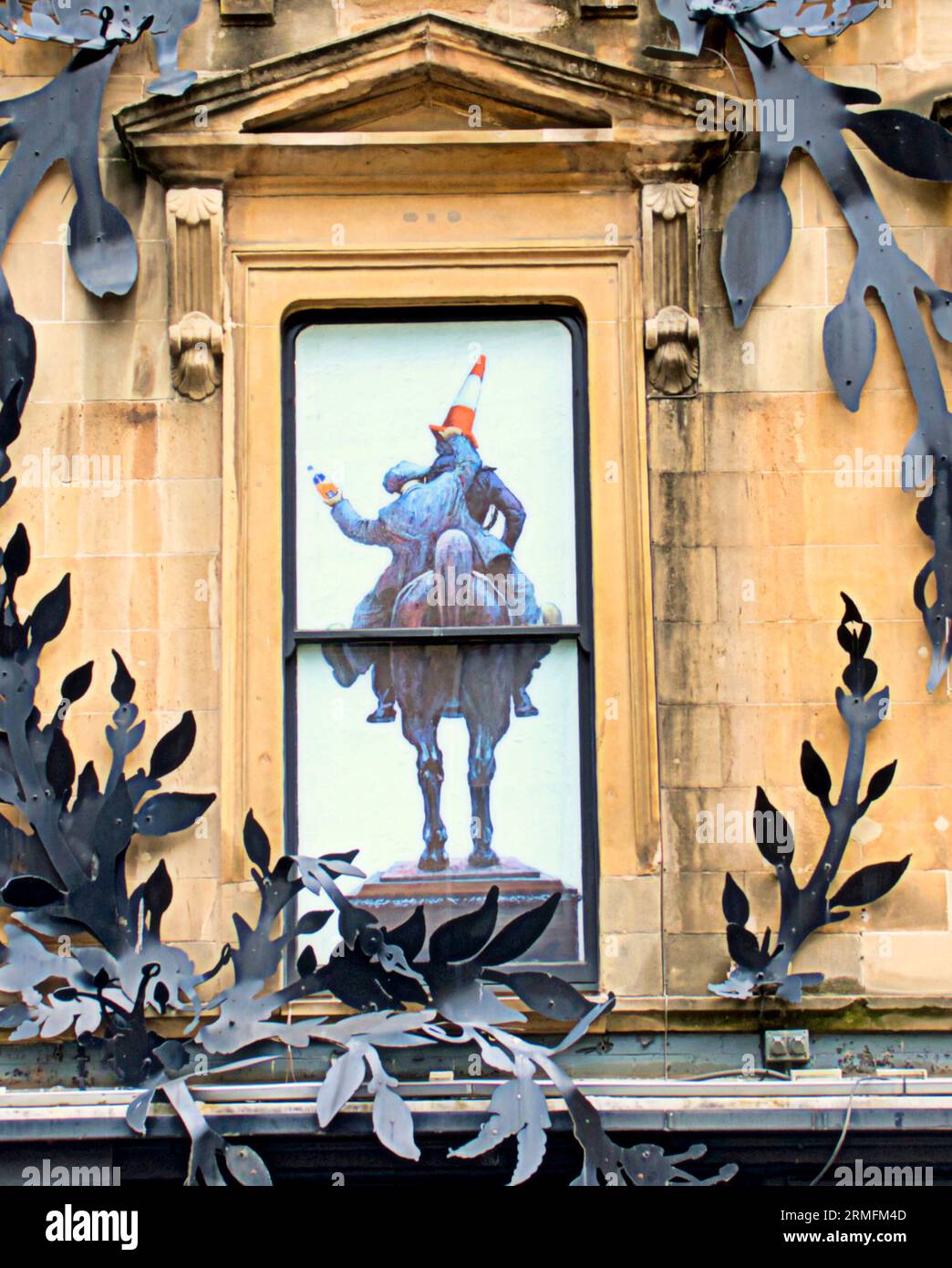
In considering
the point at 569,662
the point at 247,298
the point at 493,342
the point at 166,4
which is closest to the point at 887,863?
the point at 569,662

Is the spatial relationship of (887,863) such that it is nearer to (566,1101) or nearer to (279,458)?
(566,1101)

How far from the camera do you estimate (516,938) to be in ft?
29.9

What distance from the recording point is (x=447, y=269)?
33.4 ft

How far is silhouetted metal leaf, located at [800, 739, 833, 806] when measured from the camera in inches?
375

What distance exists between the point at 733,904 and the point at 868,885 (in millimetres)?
669

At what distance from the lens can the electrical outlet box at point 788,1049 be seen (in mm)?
9281

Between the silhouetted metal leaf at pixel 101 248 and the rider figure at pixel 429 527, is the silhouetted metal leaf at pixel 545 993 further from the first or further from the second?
the silhouetted metal leaf at pixel 101 248

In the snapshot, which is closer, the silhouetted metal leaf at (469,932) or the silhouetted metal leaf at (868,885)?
the silhouetted metal leaf at (469,932)

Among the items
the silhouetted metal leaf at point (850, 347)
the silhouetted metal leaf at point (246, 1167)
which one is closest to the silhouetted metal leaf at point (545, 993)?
the silhouetted metal leaf at point (246, 1167)

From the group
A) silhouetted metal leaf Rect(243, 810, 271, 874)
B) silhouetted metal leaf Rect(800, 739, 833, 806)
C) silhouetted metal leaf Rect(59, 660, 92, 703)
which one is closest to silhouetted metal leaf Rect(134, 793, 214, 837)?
silhouetted metal leaf Rect(243, 810, 271, 874)

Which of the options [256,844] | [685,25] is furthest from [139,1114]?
[685,25]

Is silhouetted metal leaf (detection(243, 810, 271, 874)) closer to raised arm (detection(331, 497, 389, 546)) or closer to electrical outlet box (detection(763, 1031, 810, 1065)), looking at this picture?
raised arm (detection(331, 497, 389, 546))

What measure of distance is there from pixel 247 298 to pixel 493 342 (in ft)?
4.32

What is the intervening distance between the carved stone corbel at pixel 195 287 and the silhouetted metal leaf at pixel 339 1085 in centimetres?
346
